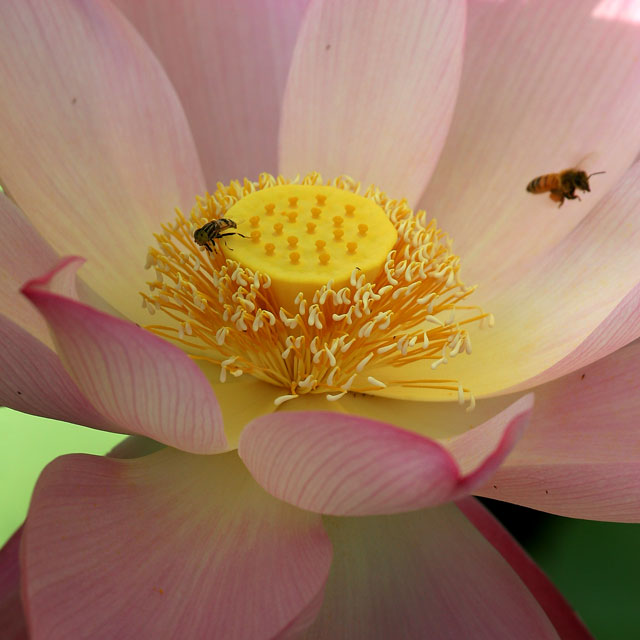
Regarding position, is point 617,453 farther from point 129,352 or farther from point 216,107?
point 216,107

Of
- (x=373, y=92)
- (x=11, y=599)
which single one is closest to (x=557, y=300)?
(x=373, y=92)

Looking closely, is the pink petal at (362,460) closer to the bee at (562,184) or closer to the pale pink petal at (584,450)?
the pale pink petal at (584,450)

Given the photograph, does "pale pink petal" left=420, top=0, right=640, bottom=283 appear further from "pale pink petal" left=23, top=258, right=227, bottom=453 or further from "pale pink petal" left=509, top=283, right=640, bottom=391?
"pale pink petal" left=23, top=258, right=227, bottom=453

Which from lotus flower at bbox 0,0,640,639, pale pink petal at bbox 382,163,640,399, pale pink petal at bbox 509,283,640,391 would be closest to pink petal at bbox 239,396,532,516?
lotus flower at bbox 0,0,640,639

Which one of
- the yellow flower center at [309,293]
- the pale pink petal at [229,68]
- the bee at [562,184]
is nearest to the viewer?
the yellow flower center at [309,293]

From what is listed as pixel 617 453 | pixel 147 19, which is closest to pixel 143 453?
pixel 617 453

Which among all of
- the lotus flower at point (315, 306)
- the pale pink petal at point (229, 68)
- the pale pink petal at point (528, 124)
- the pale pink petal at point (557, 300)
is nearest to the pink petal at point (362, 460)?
the lotus flower at point (315, 306)

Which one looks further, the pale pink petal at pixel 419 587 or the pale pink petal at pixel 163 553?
the pale pink petal at pixel 419 587
